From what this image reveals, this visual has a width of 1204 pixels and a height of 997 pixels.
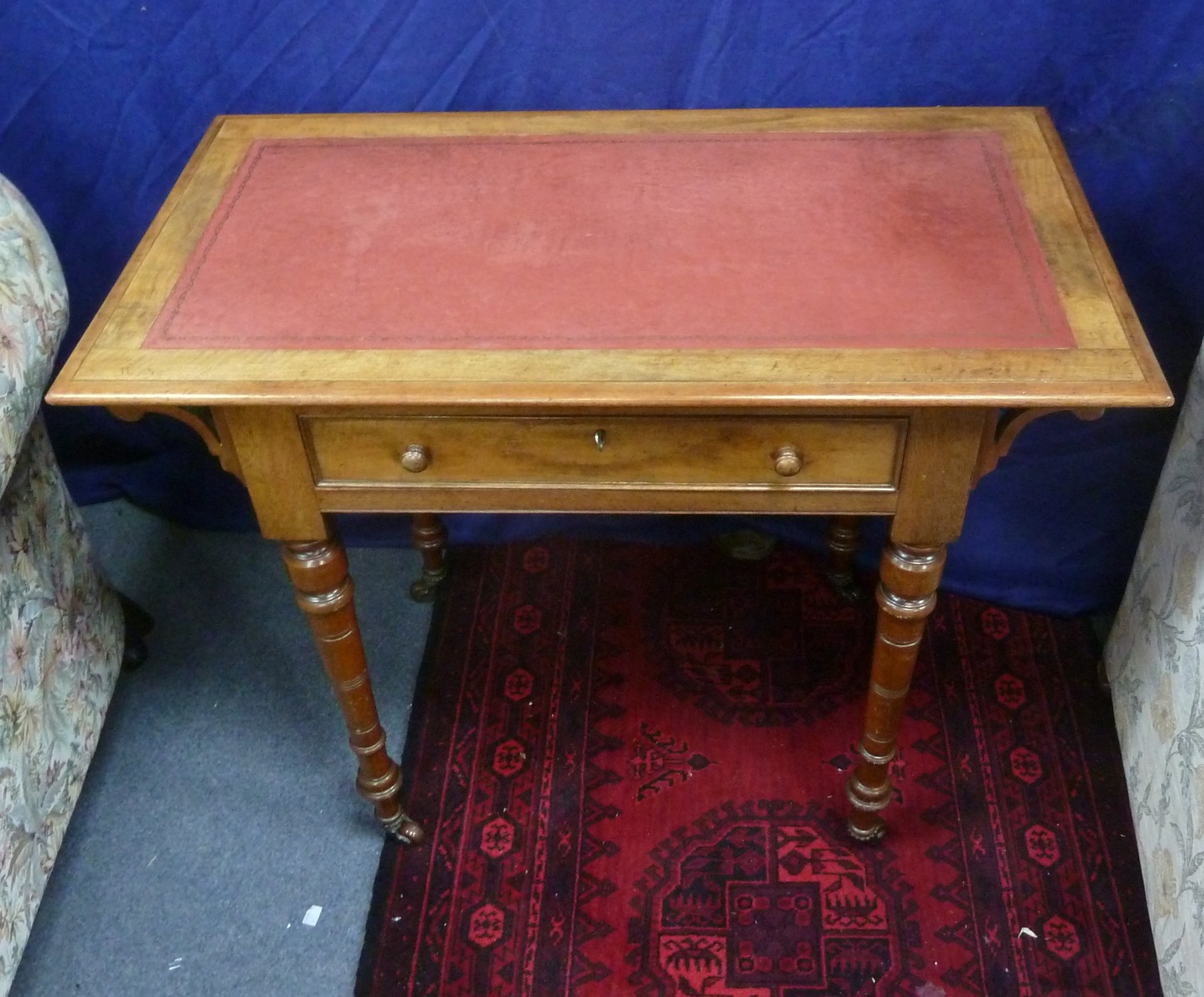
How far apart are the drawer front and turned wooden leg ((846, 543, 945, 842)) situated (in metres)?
0.12

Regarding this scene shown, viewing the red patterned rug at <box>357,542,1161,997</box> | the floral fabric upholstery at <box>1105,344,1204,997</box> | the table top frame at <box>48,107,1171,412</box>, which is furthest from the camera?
the red patterned rug at <box>357,542,1161,997</box>

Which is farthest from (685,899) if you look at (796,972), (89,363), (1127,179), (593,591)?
(1127,179)

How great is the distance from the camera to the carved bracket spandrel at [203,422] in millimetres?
1042

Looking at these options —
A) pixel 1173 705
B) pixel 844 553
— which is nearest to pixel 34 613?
pixel 844 553

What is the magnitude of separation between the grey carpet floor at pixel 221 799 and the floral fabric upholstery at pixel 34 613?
3.8 inches

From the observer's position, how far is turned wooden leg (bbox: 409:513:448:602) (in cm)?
178

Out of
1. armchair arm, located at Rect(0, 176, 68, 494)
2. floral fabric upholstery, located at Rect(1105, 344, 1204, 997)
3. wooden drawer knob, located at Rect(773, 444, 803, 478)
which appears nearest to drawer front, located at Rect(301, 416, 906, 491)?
wooden drawer knob, located at Rect(773, 444, 803, 478)

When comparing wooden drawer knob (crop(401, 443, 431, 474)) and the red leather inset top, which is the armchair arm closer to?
the red leather inset top

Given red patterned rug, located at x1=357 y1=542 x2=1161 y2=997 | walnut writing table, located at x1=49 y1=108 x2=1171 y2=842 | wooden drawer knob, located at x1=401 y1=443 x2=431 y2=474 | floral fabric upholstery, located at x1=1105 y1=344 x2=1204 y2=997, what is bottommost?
red patterned rug, located at x1=357 y1=542 x2=1161 y2=997

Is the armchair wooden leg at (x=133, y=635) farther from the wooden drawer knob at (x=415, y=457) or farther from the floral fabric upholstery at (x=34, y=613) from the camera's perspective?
the wooden drawer knob at (x=415, y=457)

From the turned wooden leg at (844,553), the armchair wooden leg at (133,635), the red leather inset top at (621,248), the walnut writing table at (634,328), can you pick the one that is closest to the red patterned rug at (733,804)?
the turned wooden leg at (844,553)

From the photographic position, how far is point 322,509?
1126 mm

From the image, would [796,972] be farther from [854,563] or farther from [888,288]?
[888,288]

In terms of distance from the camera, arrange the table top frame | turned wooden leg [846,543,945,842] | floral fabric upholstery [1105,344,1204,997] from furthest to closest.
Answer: floral fabric upholstery [1105,344,1204,997] → turned wooden leg [846,543,945,842] → the table top frame
